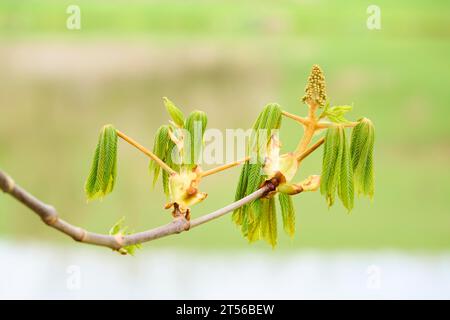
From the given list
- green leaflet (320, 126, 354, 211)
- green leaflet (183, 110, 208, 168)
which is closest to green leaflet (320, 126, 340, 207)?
green leaflet (320, 126, 354, 211)

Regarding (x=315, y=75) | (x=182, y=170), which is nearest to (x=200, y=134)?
(x=182, y=170)

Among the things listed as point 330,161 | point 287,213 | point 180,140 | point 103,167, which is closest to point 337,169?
point 330,161

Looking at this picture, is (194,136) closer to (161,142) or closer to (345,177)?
(161,142)

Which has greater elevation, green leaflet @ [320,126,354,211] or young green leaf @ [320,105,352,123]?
young green leaf @ [320,105,352,123]

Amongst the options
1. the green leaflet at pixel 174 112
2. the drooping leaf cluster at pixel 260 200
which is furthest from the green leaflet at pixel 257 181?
the green leaflet at pixel 174 112

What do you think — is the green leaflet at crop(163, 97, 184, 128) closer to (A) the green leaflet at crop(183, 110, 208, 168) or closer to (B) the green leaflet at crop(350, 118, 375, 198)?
(A) the green leaflet at crop(183, 110, 208, 168)

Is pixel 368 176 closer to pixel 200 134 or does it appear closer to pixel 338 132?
pixel 338 132

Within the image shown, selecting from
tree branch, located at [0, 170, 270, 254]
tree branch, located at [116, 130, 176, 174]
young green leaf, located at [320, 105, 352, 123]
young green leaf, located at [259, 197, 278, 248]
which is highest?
young green leaf, located at [320, 105, 352, 123]
